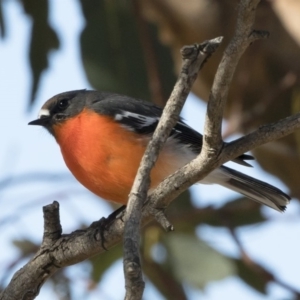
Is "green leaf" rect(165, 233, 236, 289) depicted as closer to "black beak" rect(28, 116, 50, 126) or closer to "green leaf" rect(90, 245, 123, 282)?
"green leaf" rect(90, 245, 123, 282)

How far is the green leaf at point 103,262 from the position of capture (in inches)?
204

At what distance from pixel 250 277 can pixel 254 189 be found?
1243 mm

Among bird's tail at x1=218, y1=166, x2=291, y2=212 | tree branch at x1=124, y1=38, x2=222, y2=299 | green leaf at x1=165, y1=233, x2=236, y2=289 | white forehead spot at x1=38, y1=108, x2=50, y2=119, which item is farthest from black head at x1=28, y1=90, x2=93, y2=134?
tree branch at x1=124, y1=38, x2=222, y2=299

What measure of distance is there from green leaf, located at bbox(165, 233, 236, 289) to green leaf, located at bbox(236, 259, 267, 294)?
0.11 metres

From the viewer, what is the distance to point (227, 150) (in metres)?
2.48

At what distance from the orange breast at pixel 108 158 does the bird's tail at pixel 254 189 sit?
0.45 meters

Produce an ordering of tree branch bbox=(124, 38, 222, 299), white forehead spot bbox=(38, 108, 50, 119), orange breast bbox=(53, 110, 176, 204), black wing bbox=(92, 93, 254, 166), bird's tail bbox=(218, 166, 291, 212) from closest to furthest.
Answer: tree branch bbox=(124, 38, 222, 299)
orange breast bbox=(53, 110, 176, 204)
bird's tail bbox=(218, 166, 291, 212)
black wing bbox=(92, 93, 254, 166)
white forehead spot bbox=(38, 108, 50, 119)

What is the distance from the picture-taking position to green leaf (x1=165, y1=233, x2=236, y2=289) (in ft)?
16.2

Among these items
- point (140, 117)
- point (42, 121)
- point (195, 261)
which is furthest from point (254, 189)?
point (42, 121)

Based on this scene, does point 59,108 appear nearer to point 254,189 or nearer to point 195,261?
point 254,189

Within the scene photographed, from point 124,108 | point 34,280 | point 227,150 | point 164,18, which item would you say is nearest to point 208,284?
point 124,108

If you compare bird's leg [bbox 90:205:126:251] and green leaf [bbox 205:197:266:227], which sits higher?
bird's leg [bbox 90:205:126:251]

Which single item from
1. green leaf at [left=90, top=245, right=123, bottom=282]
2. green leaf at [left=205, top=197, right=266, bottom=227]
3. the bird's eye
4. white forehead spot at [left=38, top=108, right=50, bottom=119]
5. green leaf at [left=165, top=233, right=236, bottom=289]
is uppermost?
the bird's eye

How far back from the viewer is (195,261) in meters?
5.10
